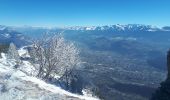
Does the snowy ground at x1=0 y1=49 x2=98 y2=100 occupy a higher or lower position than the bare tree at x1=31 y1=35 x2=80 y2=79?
higher

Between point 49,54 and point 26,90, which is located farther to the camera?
point 49,54

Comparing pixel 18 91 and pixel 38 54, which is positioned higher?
pixel 18 91

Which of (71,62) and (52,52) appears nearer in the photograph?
(52,52)

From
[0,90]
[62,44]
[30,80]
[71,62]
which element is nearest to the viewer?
[0,90]

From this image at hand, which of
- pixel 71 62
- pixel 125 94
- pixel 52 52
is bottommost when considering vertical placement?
pixel 125 94

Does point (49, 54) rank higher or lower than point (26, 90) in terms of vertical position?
lower

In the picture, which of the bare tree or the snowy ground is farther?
the bare tree

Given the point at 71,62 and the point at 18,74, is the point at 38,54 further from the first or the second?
the point at 18,74

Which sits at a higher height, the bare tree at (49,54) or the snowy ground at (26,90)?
the snowy ground at (26,90)

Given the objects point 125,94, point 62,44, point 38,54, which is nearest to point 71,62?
point 62,44

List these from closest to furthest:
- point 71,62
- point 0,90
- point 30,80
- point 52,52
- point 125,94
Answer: point 0,90, point 30,80, point 52,52, point 71,62, point 125,94

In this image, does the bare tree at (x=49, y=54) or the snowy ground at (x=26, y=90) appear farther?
the bare tree at (x=49, y=54)
